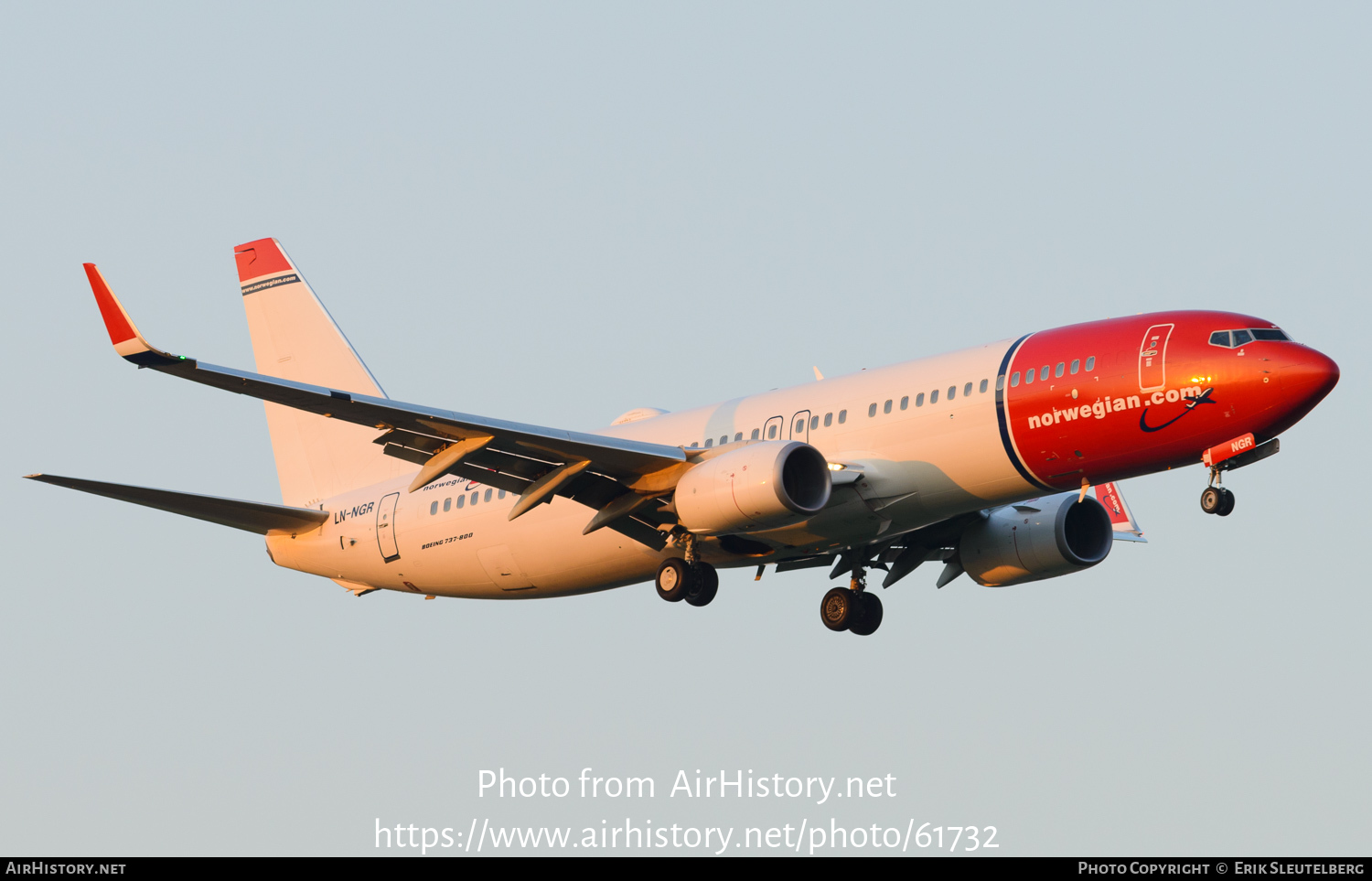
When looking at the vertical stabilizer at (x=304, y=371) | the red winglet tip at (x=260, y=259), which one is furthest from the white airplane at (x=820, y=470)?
the red winglet tip at (x=260, y=259)

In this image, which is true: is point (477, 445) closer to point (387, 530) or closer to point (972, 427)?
point (387, 530)

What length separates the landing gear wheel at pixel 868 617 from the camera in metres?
40.4

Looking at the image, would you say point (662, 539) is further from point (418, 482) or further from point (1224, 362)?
point (1224, 362)

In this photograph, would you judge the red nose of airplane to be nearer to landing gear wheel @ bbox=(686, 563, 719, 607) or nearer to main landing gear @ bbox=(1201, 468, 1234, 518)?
main landing gear @ bbox=(1201, 468, 1234, 518)

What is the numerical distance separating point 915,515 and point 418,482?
1019cm

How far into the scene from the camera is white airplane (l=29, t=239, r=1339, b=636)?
31.6 meters

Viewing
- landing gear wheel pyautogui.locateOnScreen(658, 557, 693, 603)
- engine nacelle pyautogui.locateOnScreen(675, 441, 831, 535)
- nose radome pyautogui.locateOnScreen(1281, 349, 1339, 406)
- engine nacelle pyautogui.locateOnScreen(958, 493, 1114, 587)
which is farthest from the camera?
engine nacelle pyautogui.locateOnScreen(958, 493, 1114, 587)

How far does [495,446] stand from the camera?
114 feet

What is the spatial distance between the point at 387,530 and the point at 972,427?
15.9m

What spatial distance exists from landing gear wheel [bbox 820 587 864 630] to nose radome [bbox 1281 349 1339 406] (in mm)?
12699

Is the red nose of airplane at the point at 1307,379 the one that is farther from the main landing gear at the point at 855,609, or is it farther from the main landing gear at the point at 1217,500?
the main landing gear at the point at 855,609

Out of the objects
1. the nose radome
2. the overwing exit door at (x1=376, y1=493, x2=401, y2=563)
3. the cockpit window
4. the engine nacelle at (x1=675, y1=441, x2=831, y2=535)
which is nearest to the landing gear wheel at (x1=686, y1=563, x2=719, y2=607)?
the engine nacelle at (x1=675, y1=441, x2=831, y2=535)

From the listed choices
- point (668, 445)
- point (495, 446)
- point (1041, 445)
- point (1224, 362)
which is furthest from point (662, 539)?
point (1224, 362)

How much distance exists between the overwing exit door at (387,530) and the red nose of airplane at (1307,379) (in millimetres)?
21396
